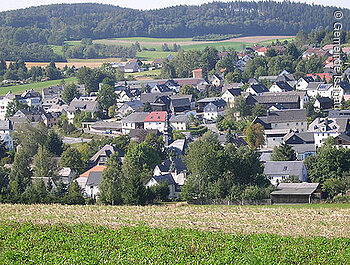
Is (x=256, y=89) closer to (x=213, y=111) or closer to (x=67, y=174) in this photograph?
(x=213, y=111)

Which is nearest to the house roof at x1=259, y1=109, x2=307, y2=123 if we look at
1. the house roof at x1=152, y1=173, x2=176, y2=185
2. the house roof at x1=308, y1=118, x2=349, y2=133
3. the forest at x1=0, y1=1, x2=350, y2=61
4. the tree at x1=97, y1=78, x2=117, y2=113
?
the house roof at x1=308, y1=118, x2=349, y2=133

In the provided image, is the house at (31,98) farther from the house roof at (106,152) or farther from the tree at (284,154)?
the tree at (284,154)

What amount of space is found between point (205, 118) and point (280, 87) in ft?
36.6

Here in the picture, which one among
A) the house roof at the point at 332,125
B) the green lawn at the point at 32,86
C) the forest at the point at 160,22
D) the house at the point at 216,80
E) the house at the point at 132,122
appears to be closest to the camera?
the house roof at the point at 332,125

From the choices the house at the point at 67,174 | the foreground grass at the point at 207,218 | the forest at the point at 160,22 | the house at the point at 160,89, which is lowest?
the house at the point at 67,174

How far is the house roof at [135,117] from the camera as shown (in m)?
49.9

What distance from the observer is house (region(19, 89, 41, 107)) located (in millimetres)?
63778

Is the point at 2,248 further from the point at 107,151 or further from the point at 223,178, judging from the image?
the point at 107,151

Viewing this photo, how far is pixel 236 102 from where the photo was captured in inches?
1987

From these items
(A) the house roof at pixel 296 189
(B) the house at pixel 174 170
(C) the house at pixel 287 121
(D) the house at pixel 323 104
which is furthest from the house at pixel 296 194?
(D) the house at pixel 323 104

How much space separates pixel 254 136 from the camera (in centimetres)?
4256

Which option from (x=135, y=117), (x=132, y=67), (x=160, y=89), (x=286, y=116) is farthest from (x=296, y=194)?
(x=132, y=67)

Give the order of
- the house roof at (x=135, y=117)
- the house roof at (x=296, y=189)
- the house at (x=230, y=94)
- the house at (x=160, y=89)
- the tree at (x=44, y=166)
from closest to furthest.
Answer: the house roof at (x=296, y=189), the tree at (x=44, y=166), the house roof at (x=135, y=117), the house at (x=230, y=94), the house at (x=160, y=89)

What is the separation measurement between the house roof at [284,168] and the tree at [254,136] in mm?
8823
